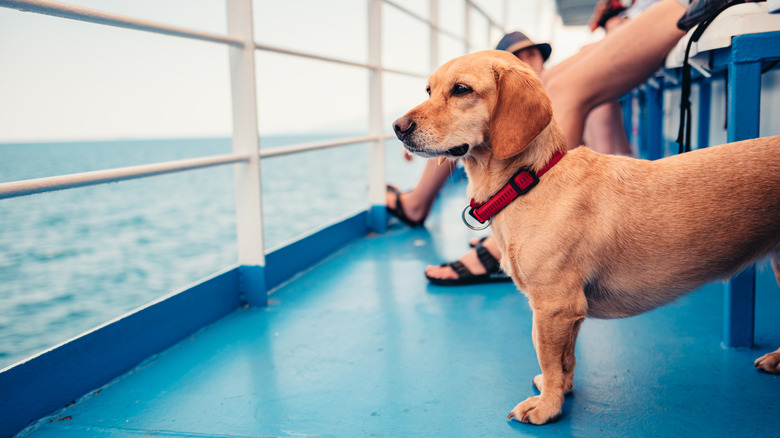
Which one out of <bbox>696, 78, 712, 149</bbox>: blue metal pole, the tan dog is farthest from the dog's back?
<bbox>696, 78, 712, 149</bbox>: blue metal pole

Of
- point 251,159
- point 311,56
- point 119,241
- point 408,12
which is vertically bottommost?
point 119,241

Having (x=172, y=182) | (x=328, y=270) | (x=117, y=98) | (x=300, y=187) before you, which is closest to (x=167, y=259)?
(x=328, y=270)

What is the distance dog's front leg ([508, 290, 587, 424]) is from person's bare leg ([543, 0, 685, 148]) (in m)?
0.83

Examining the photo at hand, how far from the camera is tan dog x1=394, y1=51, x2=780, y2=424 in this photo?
1001 millimetres

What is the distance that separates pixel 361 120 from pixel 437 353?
2777cm

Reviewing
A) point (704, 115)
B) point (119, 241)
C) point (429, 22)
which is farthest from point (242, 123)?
point (119, 241)

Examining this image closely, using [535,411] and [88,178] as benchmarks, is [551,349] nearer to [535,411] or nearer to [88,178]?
[535,411]

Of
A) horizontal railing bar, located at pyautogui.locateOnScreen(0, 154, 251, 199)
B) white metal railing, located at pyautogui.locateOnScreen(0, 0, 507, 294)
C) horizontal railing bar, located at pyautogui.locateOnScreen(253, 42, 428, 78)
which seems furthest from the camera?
horizontal railing bar, located at pyautogui.locateOnScreen(253, 42, 428, 78)

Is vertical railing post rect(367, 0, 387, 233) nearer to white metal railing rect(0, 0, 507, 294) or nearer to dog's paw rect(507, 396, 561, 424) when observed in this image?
white metal railing rect(0, 0, 507, 294)

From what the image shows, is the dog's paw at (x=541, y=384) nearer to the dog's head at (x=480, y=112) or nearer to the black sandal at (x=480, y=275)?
the dog's head at (x=480, y=112)

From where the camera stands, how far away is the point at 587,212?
1025 millimetres

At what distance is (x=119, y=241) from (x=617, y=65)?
21.8ft

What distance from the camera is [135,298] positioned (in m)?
3.90

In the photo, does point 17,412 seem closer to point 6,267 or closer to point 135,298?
point 135,298
